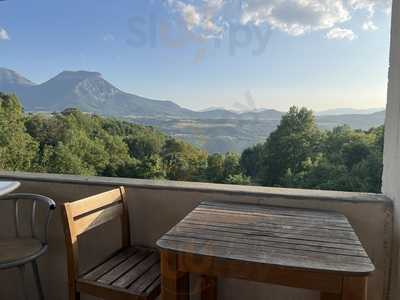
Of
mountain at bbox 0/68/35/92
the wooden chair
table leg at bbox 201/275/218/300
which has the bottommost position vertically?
table leg at bbox 201/275/218/300

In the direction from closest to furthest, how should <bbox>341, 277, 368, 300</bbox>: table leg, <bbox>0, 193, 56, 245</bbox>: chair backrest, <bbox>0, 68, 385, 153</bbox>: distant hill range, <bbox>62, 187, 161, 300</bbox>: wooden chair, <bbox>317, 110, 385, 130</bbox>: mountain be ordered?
<bbox>341, 277, 368, 300</bbox>: table leg
<bbox>62, 187, 161, 300</bbox>: wooden chair
<bbox>0, 193, 56, 245</bbox>: chair backrest
<bbox>317, 110, 385, 130</bbox>: mountain
<bbox>0, 68, 385, 153</bbox>: distant hill range

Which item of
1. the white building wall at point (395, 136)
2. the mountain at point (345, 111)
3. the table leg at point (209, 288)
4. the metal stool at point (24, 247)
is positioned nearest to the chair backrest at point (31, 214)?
the metal stool at point (24, 247)

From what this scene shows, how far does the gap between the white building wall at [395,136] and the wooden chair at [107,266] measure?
1.10m

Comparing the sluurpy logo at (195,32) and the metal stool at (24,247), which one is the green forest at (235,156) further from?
the metal stool at (24,247)

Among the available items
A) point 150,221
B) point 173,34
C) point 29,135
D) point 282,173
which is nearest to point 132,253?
point 150,221

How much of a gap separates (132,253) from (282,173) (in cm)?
128

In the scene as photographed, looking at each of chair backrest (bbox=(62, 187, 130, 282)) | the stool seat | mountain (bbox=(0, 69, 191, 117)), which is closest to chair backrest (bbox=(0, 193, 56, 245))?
the stool seat

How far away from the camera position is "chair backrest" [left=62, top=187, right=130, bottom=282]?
1.24 m

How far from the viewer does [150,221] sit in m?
1.64

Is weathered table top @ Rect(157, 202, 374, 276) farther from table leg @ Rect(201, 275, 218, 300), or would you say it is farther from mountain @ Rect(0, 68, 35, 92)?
mountain @ Rect(0, 68, 35, 92)

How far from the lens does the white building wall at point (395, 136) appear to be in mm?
1284

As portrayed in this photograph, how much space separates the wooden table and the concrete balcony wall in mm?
190

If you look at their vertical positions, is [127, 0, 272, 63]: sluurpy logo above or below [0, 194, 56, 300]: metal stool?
above

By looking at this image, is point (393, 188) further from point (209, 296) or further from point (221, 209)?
point (209, 296)
